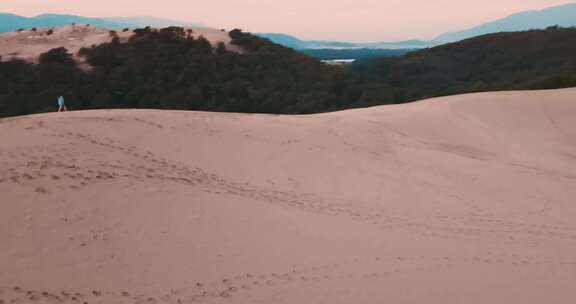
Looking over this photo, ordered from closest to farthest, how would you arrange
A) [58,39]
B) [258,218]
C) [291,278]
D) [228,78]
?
[291,278] → [258,218] → [228,78] → [58,39]

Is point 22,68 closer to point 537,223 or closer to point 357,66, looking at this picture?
point 357,66

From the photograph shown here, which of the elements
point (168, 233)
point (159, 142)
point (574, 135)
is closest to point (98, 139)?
point (159, 142)

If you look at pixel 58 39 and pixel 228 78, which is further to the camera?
pixel 58 39

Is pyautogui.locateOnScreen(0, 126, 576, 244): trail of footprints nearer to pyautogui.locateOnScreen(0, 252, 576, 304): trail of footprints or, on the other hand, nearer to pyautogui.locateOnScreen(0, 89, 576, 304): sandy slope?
pyautogui.locateOnScreen(0, 89, 576, 304): sandy slope

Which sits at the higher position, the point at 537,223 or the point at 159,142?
the point at 159,142

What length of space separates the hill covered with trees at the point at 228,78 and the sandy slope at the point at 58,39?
1.10m

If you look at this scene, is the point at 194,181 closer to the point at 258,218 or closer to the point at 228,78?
the point at 258,218

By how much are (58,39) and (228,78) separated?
38.9 ft

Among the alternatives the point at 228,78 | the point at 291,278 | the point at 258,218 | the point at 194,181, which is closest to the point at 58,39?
the point at 228,78

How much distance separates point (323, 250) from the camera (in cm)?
418

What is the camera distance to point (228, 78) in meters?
22.8

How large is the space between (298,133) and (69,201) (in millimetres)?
4504

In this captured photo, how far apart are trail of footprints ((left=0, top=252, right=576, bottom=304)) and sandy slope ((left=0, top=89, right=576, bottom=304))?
14mm

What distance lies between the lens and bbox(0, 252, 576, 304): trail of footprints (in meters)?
3.09
